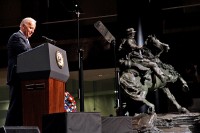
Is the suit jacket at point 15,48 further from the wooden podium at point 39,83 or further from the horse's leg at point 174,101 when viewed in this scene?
the horse's leg at point 174,101

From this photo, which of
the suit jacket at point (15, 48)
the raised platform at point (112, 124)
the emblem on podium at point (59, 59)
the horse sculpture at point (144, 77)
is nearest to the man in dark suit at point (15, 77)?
the suit jacket at point (15, 48)

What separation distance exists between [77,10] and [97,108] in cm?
643

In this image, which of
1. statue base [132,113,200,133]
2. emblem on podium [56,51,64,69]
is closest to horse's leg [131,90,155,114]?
statue base [132,113,200,133]

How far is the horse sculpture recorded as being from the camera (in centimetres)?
557

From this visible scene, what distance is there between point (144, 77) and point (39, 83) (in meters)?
2.84

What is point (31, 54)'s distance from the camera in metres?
3.12

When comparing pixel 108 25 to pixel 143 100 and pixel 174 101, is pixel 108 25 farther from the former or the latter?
pixel 143 100

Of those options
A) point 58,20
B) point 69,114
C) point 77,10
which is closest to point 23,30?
point 69,114

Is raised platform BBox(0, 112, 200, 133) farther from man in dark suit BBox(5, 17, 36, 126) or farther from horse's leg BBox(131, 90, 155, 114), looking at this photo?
man in dark suit BBox(5, 17, 36, 126)

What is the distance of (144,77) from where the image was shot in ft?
18.7

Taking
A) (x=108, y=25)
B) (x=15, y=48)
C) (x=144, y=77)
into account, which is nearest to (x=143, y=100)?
(x=144, y=77)

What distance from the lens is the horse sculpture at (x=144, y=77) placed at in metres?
5.57

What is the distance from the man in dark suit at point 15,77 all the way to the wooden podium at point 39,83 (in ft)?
0.29

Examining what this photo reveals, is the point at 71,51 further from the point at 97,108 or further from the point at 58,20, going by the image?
the point at 97,108
